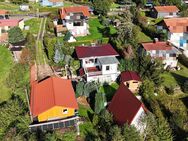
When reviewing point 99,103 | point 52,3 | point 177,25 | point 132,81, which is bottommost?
point 132,81

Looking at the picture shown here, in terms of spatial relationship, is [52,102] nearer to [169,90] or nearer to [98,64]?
[98,64]

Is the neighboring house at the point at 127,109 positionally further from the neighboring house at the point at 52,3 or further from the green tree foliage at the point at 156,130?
the neighboring house at the point at 52,3

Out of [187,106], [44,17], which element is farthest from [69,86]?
[44,17]

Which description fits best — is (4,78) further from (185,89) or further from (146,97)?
(185,89)

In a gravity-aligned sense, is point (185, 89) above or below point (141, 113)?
below

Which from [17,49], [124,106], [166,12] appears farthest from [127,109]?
[166,12]
